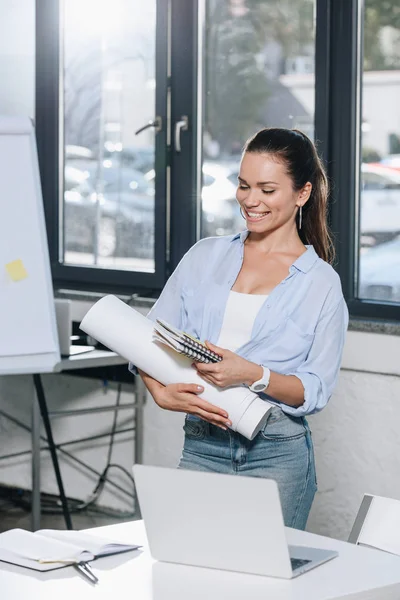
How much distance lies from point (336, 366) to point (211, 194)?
1796mm

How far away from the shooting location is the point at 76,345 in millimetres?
3887

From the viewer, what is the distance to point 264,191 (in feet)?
7.01

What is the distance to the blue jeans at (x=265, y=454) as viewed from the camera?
2105mm

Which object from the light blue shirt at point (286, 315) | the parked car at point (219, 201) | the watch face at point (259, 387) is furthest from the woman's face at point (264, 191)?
the parked car at point (219, 201)

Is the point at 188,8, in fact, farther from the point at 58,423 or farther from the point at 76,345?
the point at 58,423

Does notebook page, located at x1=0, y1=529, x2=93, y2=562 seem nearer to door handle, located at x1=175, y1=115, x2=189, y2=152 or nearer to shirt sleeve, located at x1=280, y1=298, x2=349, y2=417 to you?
shirt sleeve, located at x1=280, y1=298, x2=349, y2=417

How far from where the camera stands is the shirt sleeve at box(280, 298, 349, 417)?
82.0 inches

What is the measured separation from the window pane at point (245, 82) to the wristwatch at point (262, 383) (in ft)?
5.16

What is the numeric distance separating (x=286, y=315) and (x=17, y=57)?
2808mm

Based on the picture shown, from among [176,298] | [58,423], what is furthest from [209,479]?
[58,423]

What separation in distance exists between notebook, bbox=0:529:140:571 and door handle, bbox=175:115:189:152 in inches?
88.5

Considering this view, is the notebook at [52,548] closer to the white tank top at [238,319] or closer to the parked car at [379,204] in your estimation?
the white tank top at [238,319]

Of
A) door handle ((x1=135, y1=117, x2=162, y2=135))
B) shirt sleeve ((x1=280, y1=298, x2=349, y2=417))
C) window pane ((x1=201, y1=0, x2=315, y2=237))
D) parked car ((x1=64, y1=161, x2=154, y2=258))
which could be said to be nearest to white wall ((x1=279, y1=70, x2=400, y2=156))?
window pane ((x1=201, y1=0, x2=315, y2=237))

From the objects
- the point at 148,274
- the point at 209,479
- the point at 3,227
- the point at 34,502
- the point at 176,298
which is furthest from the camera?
the point at 148,274
